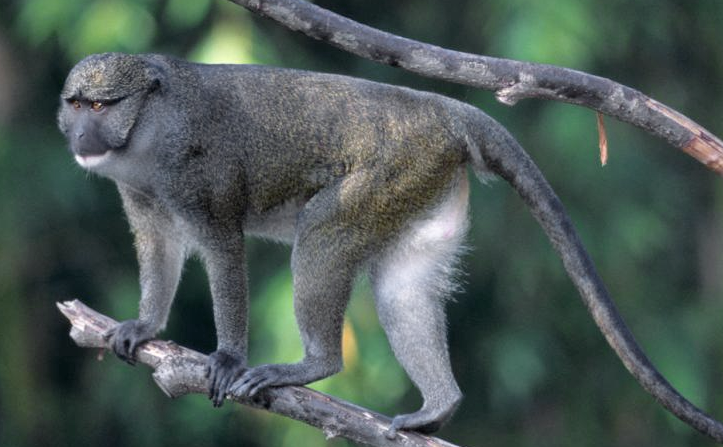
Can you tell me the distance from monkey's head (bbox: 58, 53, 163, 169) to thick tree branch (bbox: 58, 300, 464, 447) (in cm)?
64

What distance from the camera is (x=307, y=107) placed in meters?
6.31

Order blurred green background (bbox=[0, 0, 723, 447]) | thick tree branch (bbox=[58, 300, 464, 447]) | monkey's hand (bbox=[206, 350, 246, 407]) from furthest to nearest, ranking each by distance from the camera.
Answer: blurred green background (bbox=[0, 0, 723, 447])
monkey's hand (bbox=[206, 350, 246, 407])
thick tree branch (bbox=[58, 300, 464, 447])

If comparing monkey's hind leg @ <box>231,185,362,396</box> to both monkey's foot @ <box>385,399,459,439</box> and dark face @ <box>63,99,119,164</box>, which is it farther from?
dark face @ <box>63,99,119,164</box>

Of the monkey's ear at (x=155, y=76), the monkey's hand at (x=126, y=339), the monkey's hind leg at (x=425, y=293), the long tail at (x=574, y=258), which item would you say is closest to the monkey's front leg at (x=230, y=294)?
the monkey's hand at (x=126, y=339)

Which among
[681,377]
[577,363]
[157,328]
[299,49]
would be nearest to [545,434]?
[577,363]

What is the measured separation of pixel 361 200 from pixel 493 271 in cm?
649

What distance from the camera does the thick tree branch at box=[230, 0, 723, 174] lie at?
5.07 meters

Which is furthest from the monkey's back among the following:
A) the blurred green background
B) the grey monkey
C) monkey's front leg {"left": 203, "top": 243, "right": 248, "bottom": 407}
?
the blurred green background

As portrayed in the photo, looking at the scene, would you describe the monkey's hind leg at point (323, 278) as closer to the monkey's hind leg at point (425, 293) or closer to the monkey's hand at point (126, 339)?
the monkey's hind leg at point (425, 293)

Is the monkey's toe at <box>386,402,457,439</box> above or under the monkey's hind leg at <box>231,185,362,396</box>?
under

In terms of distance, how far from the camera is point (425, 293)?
6.36 m

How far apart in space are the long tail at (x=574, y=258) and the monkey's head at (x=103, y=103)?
1.37 metres

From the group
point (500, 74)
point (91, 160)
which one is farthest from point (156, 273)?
point (500, 74)

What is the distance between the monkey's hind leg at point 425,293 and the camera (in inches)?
244
